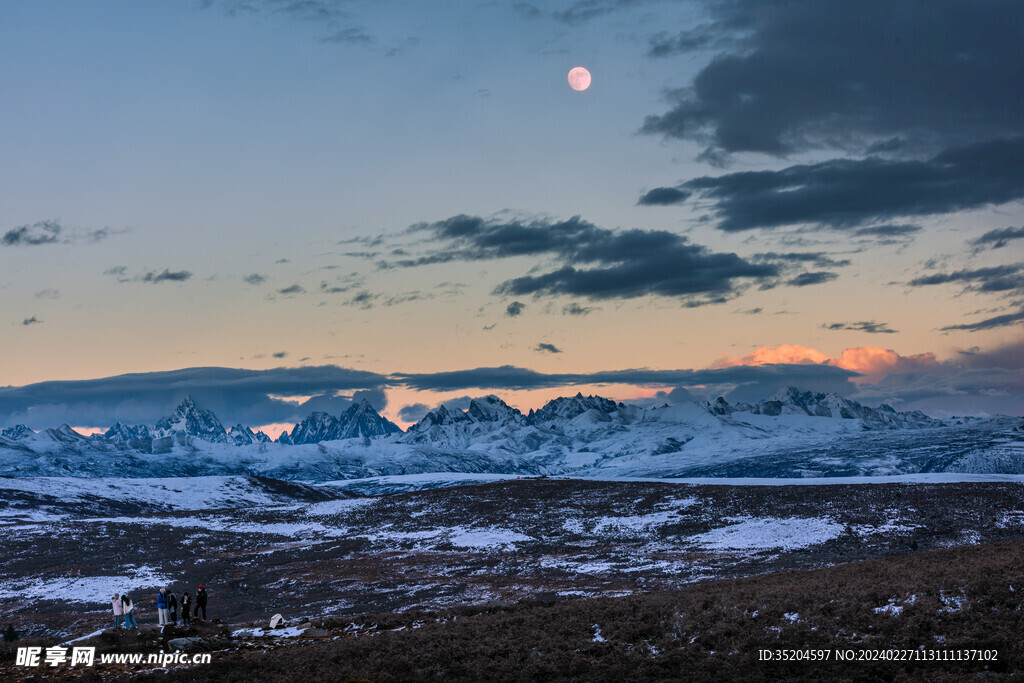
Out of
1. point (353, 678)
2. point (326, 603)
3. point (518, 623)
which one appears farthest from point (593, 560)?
point (353, 678)

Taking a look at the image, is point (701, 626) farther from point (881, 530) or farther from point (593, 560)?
point (881, 530)

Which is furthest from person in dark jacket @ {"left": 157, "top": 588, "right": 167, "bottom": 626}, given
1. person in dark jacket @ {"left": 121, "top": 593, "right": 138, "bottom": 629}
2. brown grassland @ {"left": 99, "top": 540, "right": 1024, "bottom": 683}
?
brown grassland @ {"left": 99, "top": 540, "right": 1024, "bottom": 683}

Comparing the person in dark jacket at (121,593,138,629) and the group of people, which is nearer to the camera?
the group of people

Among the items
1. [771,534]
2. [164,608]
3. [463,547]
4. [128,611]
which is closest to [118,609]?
[128,611]

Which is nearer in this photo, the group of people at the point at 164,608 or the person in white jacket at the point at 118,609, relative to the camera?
the group of people at the point at 164,608

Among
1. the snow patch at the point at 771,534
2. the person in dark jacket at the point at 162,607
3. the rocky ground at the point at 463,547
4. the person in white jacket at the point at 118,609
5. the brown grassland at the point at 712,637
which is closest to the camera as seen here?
the brown grassland at the point at 712,637

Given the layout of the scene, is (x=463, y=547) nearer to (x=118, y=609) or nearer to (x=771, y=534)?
(x=771, y=534)

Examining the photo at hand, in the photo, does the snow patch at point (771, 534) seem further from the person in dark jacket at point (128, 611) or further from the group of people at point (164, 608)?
the person in dark jacket at point (128, 611)

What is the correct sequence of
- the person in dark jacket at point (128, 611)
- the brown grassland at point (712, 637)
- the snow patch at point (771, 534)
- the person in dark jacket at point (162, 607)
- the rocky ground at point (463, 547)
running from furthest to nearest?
the snow patch at point (771, 534) < the rocky ground at point (463, 547) < the person in dark jacket at point (128, 611) < the person in dark jacket at point (162, 607) < the brown grassland at point (712, 637)

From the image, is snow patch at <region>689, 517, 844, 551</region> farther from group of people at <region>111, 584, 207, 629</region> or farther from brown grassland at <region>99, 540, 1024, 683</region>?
group of people at <region>111, 584, 207, 629</region>

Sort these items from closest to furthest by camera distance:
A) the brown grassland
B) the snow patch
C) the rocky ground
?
the brown grassland → the rocky ground → the snow patch

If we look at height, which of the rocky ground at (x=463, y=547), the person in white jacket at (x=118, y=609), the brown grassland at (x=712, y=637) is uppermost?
the brown grassland at (x=712, y=637)

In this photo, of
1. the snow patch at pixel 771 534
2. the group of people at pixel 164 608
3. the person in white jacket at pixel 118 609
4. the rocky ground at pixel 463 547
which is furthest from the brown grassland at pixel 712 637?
the snow patch at pixel 771 534

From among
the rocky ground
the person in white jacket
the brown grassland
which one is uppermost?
the brown grassland
